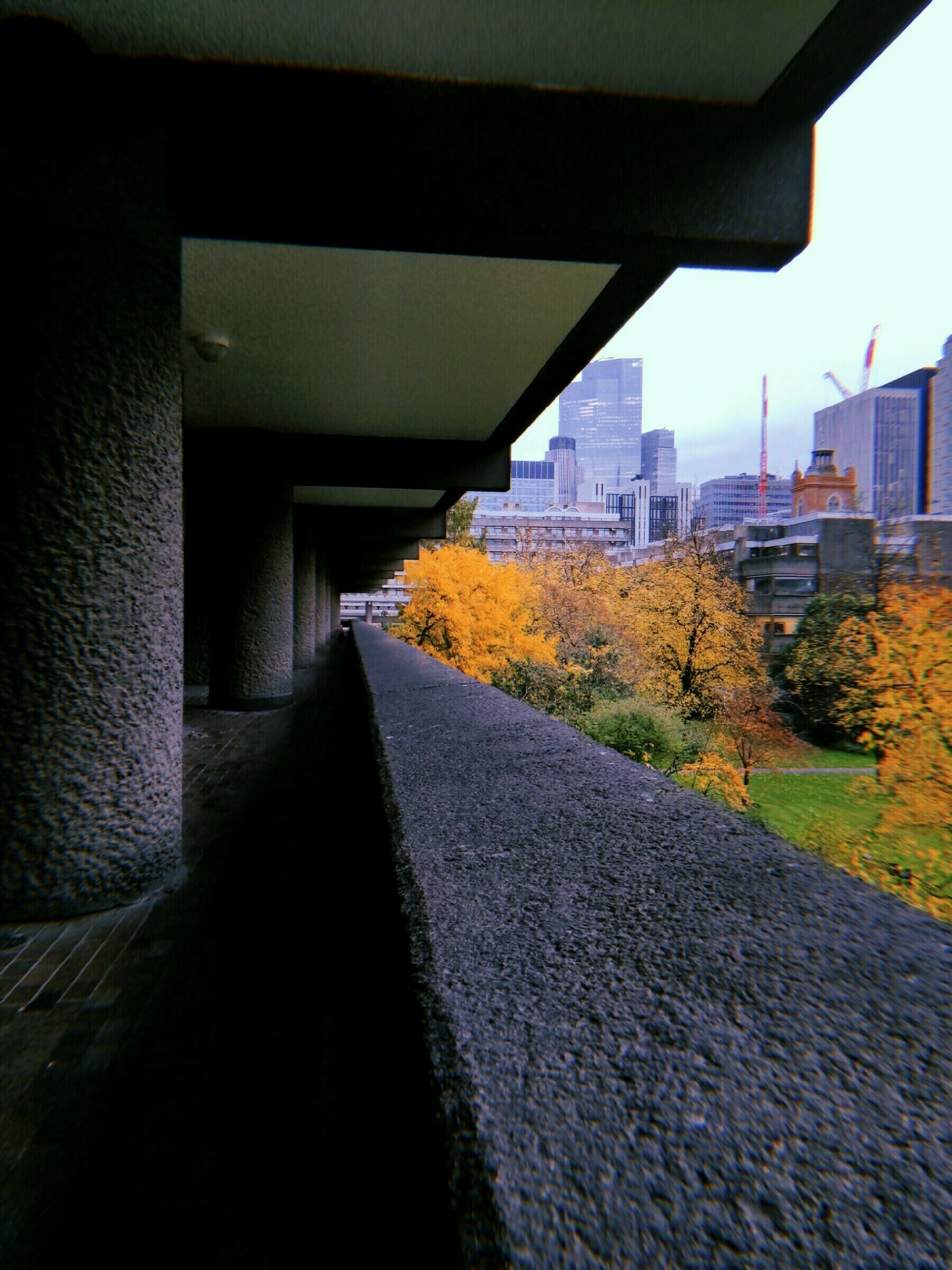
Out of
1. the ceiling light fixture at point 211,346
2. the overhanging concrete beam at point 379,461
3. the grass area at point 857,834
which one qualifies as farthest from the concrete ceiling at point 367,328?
the grass area at point 857,834

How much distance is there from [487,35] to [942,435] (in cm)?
16328

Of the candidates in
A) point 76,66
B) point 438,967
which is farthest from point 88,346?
point 438,967

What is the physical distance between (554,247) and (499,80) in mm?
782

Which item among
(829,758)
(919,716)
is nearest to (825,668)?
(829,758)

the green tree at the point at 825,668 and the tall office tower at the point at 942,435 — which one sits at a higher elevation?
the tall office tower at the point at 942,435

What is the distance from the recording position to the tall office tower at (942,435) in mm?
128375

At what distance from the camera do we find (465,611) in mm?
23859

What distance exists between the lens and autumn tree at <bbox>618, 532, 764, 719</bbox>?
2975 centimetres

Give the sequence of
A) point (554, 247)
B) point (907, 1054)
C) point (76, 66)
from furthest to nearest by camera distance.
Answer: point (554, 247) < point (76, 66) < point (907, 1054)

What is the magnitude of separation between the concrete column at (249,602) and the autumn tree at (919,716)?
46.3 ft

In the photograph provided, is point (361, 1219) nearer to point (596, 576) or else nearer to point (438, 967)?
point (438, 967)

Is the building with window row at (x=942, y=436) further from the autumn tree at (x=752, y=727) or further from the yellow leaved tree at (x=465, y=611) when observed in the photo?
the yellow leaved tree at (x=465, y=611)

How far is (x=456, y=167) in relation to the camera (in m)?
3.54

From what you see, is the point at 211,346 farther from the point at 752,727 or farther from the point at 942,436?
the point at 942,436
